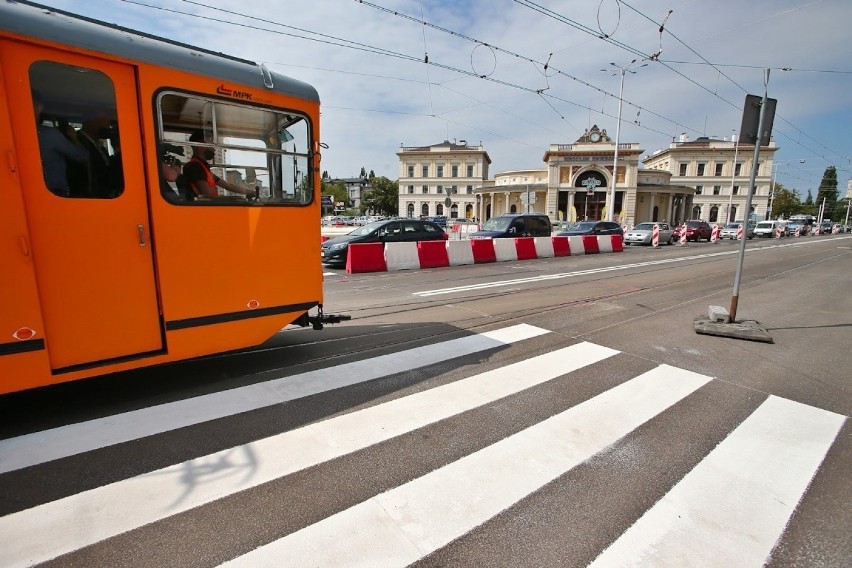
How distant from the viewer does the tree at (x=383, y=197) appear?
9771 cm

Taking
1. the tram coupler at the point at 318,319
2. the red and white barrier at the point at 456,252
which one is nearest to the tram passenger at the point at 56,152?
the tram coupler at the point at 318,319

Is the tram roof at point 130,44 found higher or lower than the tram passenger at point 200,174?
higher

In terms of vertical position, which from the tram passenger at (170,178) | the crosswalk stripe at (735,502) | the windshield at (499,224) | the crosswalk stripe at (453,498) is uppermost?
the tram passenger at (170,178)

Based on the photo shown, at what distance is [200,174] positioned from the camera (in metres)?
3.64

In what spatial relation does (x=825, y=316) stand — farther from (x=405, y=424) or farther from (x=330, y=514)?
(x=330, y=514)

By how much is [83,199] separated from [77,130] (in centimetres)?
51

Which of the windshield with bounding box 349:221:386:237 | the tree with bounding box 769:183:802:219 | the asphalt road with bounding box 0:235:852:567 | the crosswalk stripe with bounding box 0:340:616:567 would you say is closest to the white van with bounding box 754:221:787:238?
the windshield with bounding box 349:221:386:237

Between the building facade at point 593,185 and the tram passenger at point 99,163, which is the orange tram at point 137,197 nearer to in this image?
the tram passenger at point 99,163

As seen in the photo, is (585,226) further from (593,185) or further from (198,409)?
(593,185)

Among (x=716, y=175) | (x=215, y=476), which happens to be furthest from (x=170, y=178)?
(x=716, y=175)

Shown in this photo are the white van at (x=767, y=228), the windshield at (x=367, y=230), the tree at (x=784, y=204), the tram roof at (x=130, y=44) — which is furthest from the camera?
the tree at (x=784, y=204)

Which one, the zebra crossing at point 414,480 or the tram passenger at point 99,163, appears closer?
the zebra crossing at point 414,480

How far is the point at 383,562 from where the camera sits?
1991 millimetres

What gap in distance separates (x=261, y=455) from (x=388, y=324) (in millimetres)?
3560
